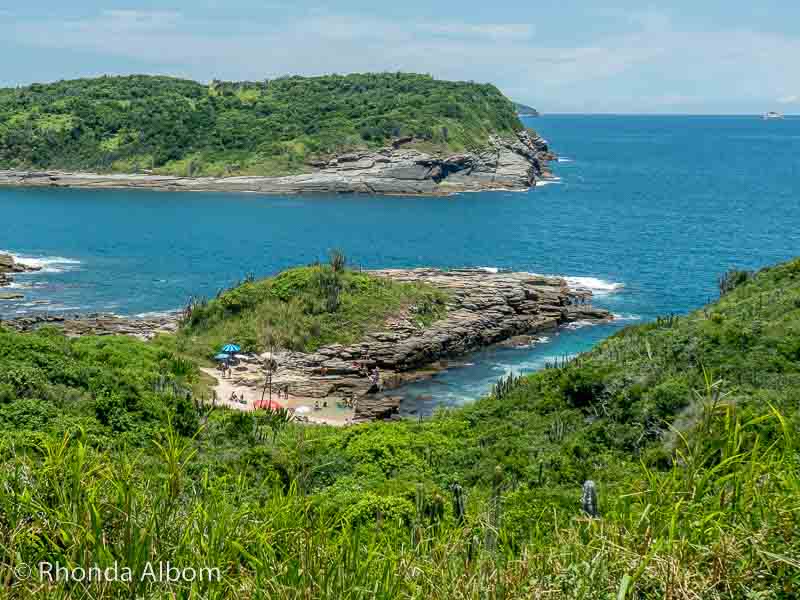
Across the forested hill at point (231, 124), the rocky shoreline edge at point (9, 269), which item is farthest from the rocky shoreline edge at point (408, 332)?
the forested hill at point (231, 124)

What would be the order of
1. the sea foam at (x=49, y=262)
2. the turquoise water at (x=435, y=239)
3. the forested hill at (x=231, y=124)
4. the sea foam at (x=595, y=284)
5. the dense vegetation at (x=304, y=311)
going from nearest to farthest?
the dense vegetation at (x=304, y=311) → the turquoise water at (x=435, y=239) → the sea foam at (x=595, y=284) → the sea foam at (x=49, y=262) → the forested hill at (x=231, y=124)

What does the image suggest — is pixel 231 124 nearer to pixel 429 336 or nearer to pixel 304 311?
pixel 304 311

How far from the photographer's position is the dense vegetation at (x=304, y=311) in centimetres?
3903

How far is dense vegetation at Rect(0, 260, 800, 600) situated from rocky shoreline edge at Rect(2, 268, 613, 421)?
5.85 m

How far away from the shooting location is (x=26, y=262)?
61906mm

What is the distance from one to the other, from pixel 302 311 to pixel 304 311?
0.43 feet

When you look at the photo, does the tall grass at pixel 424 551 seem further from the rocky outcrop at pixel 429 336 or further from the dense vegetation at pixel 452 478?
the rocky outcrop at pixel 429 336

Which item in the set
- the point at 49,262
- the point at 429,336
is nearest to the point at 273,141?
the point at 49,262

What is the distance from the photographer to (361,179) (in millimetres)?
103000

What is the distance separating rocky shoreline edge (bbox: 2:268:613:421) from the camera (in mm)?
35531

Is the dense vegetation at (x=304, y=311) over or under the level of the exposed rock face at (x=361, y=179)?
under

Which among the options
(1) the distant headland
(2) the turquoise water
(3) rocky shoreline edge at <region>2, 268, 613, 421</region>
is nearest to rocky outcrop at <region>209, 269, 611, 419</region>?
(3) rocky shoreline edge at <region>2, 268, 613, 421</region>

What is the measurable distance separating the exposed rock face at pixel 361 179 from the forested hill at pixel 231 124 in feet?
7.17

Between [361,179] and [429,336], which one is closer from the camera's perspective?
[429,336]
